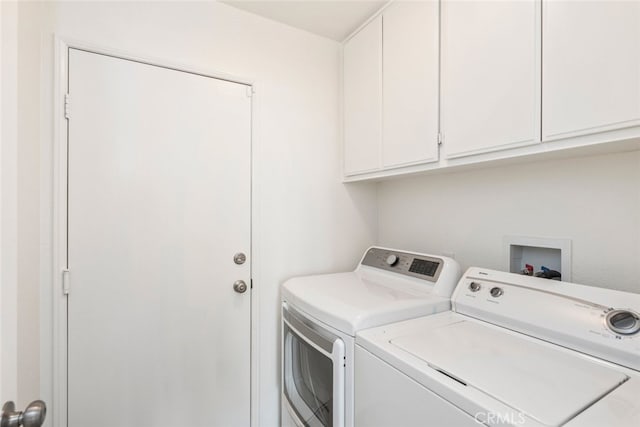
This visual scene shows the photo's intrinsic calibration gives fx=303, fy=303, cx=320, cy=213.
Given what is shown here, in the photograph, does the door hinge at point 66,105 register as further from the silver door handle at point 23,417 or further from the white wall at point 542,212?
the white wall at point 542,212

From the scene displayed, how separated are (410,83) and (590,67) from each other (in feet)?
2.29

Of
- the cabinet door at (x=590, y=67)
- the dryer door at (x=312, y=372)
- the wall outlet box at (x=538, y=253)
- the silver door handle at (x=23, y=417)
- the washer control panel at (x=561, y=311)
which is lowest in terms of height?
the dryer door at (x=312, y=372)

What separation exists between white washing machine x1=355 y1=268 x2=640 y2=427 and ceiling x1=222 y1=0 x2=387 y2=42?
59.9 inches

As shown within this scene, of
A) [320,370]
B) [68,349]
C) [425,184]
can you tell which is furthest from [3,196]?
[425,184]

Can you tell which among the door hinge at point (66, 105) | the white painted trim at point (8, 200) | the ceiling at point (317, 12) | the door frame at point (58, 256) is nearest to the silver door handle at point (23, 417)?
the white painted trim at point (8, 200)

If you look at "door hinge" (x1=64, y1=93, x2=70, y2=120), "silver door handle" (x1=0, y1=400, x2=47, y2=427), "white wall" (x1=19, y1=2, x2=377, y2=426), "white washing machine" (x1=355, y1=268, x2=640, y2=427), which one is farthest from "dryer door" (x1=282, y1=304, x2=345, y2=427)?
"door hinge" (x1=64, y1=93, x2=70, y2=120)

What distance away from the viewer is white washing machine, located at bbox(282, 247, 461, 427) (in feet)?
3.58

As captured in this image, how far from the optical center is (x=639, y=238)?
104cm

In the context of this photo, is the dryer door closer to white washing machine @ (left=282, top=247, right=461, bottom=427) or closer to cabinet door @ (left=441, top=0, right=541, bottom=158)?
white washing machine @ (left=282, top=247, right=461, bottom=427)

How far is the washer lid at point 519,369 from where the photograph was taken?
2.16 ft

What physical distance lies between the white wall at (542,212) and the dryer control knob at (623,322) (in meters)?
0.29

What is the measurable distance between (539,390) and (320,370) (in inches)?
31.2

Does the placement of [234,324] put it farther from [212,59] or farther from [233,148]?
[212,59]

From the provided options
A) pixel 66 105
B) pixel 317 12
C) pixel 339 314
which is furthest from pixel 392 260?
pixel 66 105
